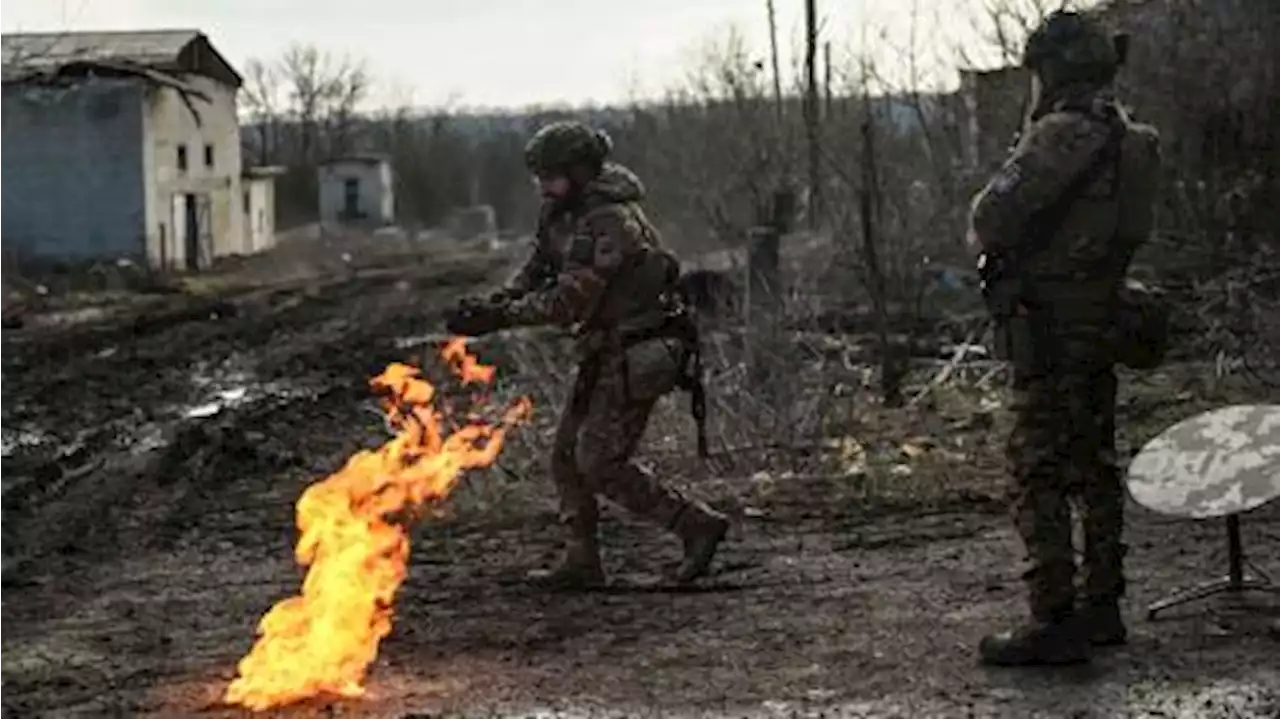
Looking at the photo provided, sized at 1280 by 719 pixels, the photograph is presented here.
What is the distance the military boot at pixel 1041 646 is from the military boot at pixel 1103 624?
5.4 inches

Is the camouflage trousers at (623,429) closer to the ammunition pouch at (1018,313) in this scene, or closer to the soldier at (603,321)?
the soldier at (603,321)

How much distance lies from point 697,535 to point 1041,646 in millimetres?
2286

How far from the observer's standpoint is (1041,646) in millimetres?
6691

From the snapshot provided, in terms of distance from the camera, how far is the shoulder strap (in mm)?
6695

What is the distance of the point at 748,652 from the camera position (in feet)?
23.9

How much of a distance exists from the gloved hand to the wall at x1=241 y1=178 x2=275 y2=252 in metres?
47.7

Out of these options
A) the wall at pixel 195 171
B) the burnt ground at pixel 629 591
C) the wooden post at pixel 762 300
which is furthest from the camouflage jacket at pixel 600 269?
the wall at pixel 195 171

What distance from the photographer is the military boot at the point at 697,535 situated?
8602 millimetres

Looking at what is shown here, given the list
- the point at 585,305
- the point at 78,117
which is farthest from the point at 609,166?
the point at 78,117

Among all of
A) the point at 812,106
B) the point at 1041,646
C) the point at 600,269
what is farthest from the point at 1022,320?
the point at 812,106

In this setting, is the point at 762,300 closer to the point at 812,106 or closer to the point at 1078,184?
the point at 1078,184

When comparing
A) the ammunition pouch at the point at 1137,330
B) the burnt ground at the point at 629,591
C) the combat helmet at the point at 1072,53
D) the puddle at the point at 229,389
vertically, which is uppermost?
the combat helmet at the point at 1072,53

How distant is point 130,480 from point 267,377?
8245 mm

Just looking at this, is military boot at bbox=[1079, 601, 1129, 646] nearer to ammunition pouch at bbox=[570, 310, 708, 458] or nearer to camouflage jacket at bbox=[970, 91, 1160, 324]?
camouflage jacket at bbox=[970, 91, 1160, 324]
